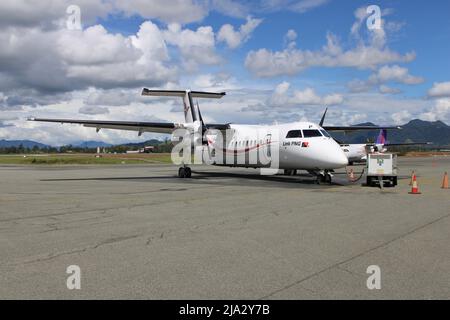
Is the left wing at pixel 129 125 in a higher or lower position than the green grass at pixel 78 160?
higher

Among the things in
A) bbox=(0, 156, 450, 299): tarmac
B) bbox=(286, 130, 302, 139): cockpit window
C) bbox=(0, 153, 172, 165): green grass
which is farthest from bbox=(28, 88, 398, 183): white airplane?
bbox=(0, 153, 172, 165): green grass

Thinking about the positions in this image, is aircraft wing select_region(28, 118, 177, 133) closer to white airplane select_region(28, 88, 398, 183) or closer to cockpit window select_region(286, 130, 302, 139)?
white airplane select_region(28, 88, 398, 183)

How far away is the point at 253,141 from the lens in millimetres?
24031

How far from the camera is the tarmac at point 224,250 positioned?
4.88 meters

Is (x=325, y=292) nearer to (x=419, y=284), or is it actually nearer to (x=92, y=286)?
(x=419, y=284)

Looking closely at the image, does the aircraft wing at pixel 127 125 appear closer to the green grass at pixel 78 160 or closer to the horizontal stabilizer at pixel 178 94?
the horizontal stabilizer at pixel 178 94

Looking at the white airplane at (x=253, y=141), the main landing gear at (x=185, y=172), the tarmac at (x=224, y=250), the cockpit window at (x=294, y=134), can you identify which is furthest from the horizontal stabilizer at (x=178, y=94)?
the tarmac at (x=224, y=250)

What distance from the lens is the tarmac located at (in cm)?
488

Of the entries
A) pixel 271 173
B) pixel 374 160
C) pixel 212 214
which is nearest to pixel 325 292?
pixel 212 214

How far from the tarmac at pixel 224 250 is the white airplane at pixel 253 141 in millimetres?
7375

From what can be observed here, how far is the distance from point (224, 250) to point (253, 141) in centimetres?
1748

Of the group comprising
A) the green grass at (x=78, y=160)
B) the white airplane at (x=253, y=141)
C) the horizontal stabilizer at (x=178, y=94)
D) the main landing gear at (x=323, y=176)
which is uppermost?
the horizontal stabilizer at (x=178, y=94)

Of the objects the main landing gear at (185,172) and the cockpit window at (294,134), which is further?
the main landing gear at (185,172)

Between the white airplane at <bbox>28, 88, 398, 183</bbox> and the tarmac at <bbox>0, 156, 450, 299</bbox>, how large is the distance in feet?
24.2
